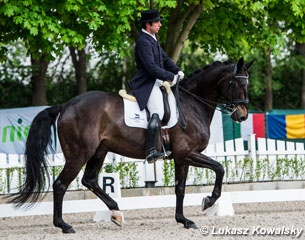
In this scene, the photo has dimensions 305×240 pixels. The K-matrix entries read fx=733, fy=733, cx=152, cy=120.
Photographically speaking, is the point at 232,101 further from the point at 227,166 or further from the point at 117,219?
the point at 227,166

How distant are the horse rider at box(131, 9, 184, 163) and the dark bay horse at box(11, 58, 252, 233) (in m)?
0.25

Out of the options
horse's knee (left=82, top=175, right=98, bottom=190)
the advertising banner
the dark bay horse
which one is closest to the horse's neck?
the dark bay horse

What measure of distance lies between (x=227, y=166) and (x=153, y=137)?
4814mm

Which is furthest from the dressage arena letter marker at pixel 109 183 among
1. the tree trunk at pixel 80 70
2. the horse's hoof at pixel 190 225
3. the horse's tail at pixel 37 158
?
the tree trunk at pixel 80 70

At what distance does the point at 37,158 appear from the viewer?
9.99 m

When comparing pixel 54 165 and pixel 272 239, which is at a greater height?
pixel 54 165

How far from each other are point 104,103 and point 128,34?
10216 mm

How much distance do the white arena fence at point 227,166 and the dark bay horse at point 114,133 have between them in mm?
3202

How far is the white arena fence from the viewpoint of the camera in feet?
44.4

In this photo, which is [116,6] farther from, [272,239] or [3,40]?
[272,239]

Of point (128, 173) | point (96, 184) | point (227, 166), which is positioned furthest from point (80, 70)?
point (96, 184)

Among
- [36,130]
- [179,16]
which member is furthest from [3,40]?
[36,130]

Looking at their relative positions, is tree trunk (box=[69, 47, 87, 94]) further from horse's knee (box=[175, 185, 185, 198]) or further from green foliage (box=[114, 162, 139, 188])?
horse's knee (box=[175, 185, 185, 198])

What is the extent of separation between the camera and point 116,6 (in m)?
16.1
